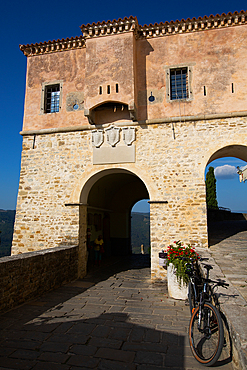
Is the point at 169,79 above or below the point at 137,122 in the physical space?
above

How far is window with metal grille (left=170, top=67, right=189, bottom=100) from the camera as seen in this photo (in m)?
9.59

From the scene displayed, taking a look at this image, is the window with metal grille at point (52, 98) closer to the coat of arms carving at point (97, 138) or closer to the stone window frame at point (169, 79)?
the coat of arms carving at point (97, 138)

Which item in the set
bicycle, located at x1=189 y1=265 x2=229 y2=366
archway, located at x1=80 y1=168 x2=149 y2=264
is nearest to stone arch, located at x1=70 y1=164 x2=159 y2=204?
archway, located at x1=80 y1=168 x2=149 y2=264

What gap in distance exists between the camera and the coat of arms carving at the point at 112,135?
31.5 ft

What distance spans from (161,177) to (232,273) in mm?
4330

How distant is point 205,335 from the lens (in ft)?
11.0

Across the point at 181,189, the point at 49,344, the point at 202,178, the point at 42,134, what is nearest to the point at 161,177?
the point at 181,189

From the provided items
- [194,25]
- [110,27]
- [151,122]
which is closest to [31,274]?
[151,122]

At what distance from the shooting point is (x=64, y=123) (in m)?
10.3

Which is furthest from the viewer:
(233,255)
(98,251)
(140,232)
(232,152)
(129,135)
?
(140,232)

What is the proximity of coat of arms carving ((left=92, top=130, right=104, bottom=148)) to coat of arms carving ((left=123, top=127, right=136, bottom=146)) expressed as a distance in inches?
35.1

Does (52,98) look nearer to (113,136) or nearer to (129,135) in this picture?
(113,136)

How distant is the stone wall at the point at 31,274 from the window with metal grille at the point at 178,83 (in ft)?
22.5

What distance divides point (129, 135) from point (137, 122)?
0.58 meters
